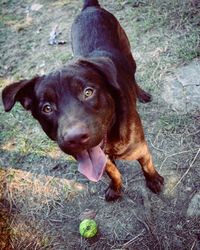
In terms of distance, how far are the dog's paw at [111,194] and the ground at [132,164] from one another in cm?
7

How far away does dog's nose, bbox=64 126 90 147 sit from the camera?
2658mm

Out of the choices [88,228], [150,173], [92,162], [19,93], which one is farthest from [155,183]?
[19,93]

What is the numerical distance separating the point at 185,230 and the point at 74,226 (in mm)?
1056

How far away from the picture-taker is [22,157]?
4660 mm

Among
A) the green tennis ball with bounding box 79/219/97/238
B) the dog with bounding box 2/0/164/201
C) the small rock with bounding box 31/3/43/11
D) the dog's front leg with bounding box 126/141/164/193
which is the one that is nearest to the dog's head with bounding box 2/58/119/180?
the dog with bounding box 2/0/164/201

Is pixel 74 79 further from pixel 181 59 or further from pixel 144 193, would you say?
pixel 181 59

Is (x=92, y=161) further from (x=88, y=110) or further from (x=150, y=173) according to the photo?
(x=150, y=173)

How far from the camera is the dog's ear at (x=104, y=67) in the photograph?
9.80 feet

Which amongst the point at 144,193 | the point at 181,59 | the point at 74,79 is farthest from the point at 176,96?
the point at 74,79

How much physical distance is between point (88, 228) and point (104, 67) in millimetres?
1585

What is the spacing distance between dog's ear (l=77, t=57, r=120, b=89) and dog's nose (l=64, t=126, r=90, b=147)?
498 millimetres

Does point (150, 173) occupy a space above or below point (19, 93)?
below

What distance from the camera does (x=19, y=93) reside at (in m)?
3.10

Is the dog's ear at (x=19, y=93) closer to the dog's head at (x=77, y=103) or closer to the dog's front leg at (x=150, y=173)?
the dog's head at (x=77, y=103)
